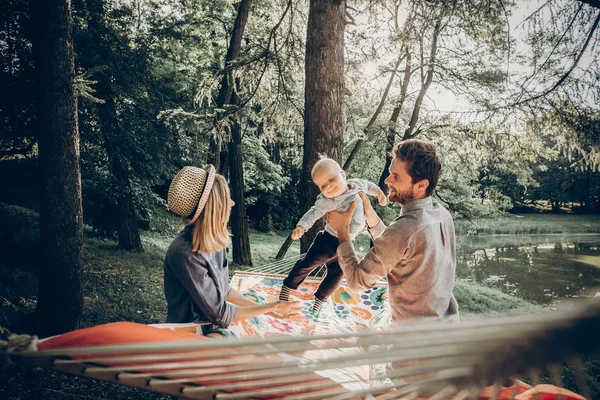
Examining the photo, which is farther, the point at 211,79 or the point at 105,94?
the point at 105,94

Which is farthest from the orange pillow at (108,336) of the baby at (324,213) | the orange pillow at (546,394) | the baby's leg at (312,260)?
the baby's leg at (312,260)

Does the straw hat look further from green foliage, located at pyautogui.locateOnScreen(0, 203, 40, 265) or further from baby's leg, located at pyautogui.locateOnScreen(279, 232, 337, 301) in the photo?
green foliage, located at pyautogui.locateOnScreen(0, 203, 40, 265)

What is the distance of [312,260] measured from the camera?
7.61ft

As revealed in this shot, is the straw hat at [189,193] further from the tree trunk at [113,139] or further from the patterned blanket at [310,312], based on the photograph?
the tree trunk at [113,139]

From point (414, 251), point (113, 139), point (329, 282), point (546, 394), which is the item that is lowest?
point (329, 282)

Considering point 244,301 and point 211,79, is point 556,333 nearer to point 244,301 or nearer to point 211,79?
point 244,301

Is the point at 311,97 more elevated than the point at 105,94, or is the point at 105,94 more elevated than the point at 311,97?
the point at 105,94

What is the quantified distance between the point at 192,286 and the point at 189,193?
40cm

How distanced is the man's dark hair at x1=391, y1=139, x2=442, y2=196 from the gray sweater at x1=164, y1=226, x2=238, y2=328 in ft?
3.16

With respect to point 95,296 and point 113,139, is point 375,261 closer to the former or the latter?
point 95,296

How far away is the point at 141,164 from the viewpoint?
19.7 feet

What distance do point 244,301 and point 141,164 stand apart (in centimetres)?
480

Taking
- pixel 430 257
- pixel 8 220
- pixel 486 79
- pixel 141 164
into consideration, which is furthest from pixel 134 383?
pixel 486 79

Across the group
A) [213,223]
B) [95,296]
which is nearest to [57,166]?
[95,296]
